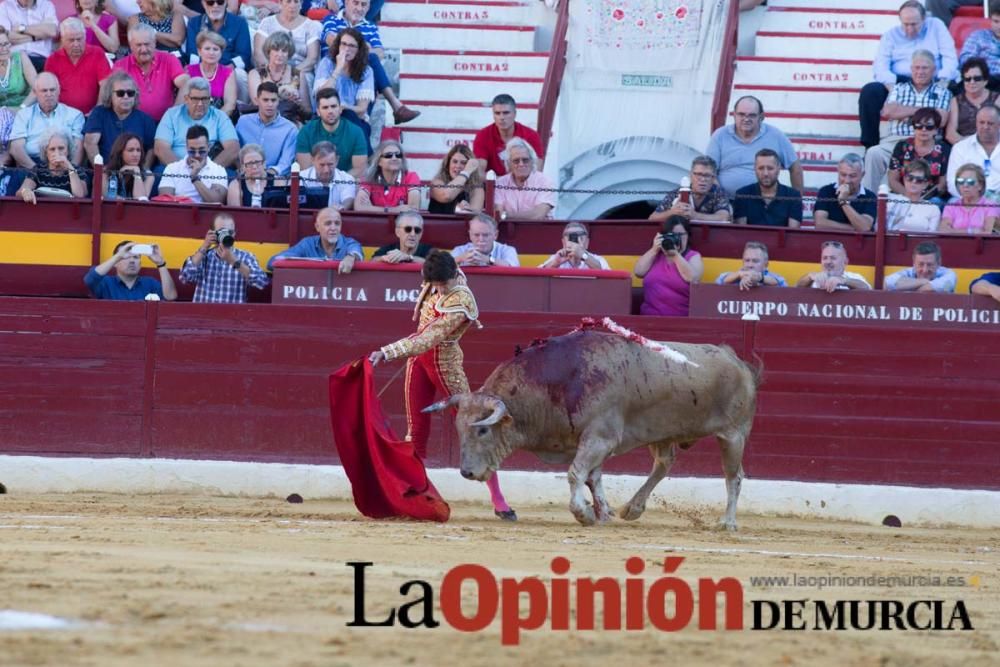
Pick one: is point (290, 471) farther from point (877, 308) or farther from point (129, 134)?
point (877, 308)

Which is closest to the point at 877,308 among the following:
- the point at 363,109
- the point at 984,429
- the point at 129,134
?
the point at 984,429

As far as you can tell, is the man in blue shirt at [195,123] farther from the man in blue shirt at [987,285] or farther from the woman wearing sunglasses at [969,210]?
the man in blue shirt at [987,285]

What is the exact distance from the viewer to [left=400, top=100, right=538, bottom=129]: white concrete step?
44.2 ft

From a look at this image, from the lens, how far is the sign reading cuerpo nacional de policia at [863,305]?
432 inches

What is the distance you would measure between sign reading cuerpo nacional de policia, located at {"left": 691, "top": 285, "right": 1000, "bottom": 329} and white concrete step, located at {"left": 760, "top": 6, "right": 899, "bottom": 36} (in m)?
3.53

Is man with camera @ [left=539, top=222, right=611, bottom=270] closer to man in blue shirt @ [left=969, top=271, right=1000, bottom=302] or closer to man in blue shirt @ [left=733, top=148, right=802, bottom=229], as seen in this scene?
man in blue shirt @ [left=733, top=148, right=802, bottom=229]

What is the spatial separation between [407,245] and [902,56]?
14.0ft

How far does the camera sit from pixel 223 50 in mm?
12484

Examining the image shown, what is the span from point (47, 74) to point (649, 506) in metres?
4.64

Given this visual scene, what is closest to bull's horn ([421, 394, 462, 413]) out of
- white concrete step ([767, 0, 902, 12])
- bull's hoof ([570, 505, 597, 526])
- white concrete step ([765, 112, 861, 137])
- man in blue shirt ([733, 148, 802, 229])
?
bull's hoof ([570, 505, 597, 526])

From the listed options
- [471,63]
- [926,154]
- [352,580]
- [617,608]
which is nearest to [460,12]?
[471,63]

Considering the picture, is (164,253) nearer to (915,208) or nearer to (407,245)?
(407,245)

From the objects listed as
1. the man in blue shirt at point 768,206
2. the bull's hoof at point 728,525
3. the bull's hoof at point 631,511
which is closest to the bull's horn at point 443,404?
the bull's hoof at point 631,511

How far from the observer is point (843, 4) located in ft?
46.5
